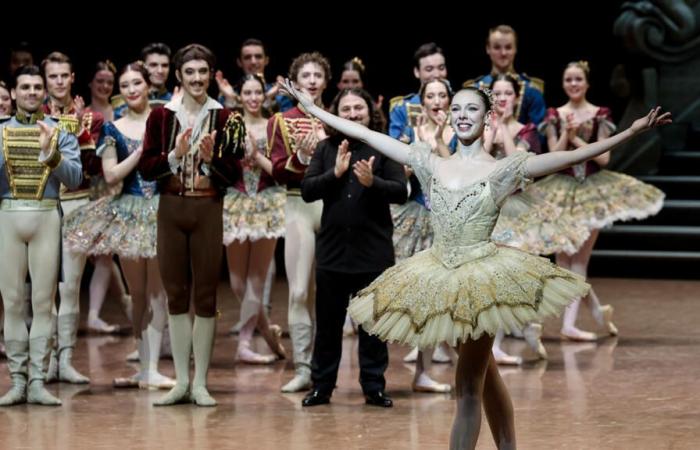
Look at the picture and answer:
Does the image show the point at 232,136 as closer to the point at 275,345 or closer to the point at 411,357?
the point at 275,345

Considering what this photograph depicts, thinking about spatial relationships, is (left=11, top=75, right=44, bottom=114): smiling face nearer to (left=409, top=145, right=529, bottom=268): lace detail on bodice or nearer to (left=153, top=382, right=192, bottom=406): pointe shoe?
(left=153, top=382, right=192, bottom=406): pointe shoe

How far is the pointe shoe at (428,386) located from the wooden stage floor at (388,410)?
70 mm

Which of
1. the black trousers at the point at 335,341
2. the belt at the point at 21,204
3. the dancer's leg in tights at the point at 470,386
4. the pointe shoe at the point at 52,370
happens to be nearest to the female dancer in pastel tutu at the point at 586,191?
the black trousers at the point at 335,341

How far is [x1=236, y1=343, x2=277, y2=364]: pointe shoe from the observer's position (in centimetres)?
707

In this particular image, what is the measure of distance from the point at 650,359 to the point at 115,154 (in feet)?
8.95

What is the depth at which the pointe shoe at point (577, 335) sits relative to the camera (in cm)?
764

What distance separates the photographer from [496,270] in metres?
4.51

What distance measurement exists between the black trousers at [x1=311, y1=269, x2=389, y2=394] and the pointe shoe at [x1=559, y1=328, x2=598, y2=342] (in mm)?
1902

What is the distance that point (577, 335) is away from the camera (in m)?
7.67

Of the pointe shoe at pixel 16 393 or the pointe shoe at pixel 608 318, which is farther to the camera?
the pointe shoe at pixel 608 318

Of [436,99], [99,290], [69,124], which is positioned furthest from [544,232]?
[99,290]

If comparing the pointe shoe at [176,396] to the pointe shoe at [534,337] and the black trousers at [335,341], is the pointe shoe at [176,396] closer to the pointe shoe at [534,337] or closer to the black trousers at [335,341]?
the black trousers at [335,341]

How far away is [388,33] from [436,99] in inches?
186

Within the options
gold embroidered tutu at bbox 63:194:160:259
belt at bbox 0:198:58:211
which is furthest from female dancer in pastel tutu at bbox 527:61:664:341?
belt at bbox 0:198:58:211
